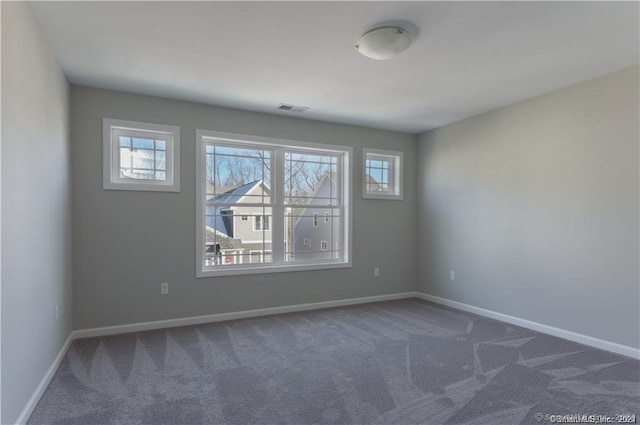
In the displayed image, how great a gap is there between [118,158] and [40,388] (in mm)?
2231

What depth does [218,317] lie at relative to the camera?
4039mm

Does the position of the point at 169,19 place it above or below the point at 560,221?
above

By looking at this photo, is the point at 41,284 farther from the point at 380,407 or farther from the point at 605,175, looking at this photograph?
the point at 605,175

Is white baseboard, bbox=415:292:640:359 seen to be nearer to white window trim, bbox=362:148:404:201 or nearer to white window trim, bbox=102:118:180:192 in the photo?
white window trim, bbox=362:148:404:201

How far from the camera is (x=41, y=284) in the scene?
2.42m

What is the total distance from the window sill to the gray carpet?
60cm

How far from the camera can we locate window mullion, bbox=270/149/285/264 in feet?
14.9

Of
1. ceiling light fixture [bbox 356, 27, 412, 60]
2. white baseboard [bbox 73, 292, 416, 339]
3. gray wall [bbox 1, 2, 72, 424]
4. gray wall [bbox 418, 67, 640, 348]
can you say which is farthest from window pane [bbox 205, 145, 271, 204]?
gray wall [bbox 418, 67, 640, 348]

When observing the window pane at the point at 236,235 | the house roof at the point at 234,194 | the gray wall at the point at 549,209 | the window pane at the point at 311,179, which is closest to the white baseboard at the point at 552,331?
the gray wall at the point at 549,209

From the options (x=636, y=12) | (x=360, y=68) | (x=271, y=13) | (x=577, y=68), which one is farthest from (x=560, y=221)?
(x=271, y=13)

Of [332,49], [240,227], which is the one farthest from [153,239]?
[332,49]

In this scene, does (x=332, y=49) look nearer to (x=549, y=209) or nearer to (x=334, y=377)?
(x=334, y=377)

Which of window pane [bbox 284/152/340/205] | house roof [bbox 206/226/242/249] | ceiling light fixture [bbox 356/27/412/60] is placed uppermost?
ceiling light fixture [bbox 356/27/412/60]

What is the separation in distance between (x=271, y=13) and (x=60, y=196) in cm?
238
